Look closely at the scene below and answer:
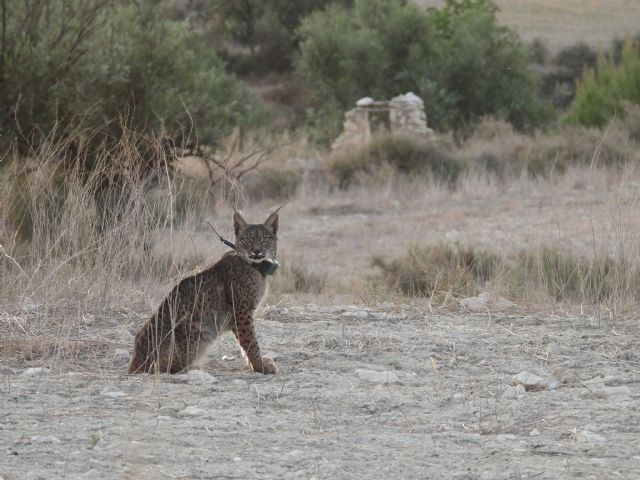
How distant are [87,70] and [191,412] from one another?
940 centimetres

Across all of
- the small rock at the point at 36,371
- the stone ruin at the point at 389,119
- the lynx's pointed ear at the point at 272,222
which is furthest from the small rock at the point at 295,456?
the stone ruin at the point at 389,119

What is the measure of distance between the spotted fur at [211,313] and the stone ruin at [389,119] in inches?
711

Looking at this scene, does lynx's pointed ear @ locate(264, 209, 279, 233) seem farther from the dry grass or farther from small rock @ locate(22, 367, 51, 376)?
the dry grass

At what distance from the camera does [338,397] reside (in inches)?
242

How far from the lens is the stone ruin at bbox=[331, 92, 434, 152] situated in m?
25.8

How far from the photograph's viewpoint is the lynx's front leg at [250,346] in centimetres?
680

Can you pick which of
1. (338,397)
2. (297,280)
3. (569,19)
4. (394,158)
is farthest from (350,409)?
(569,19)

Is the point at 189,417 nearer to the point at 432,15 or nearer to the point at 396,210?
the point at 396,210

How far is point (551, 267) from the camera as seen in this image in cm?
→ 1060

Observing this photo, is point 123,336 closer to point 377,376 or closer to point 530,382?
point 377,376

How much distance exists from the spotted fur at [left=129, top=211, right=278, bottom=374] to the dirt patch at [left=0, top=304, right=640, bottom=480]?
20 cm

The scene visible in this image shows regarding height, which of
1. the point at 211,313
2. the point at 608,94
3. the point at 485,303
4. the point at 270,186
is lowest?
the point at 270,186

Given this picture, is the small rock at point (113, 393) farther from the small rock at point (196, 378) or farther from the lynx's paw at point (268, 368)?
the lynx's paw at point (268, 368)

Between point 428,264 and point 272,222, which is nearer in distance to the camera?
point 272,222
